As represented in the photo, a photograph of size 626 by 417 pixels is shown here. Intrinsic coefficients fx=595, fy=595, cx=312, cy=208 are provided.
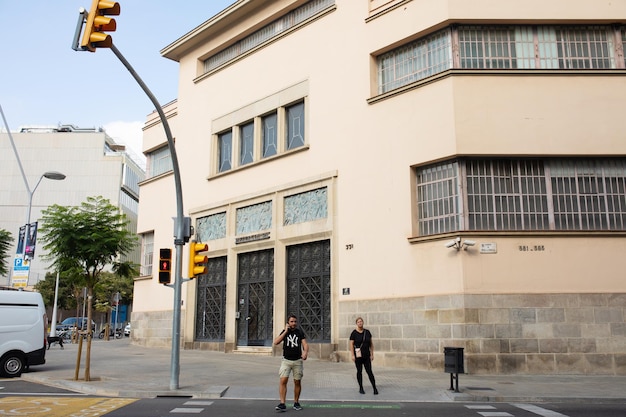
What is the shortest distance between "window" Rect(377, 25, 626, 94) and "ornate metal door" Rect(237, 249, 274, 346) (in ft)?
32.9

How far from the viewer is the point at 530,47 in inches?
724

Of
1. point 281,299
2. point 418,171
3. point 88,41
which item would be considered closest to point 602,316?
point 418,171

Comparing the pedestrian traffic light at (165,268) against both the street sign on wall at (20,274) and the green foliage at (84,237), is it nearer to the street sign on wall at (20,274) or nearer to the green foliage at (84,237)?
the green foliage at (84,237)

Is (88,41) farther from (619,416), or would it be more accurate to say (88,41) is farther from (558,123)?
(558,123)

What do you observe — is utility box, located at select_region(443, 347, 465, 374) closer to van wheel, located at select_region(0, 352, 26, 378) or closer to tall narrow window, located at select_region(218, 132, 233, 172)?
van wheel, located at select_region(0, 352, 26, 378)

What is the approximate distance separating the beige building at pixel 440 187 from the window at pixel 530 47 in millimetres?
44

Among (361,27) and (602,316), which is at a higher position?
(361,27)

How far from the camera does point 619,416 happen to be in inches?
391

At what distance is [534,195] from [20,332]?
50.1 ft

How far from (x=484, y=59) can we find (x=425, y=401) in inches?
430

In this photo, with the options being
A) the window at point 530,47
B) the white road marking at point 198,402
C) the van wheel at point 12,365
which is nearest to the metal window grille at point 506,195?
the window at point 530,47

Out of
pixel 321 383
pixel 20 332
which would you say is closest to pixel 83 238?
pixel 20 332

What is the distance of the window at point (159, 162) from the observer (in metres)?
30.0

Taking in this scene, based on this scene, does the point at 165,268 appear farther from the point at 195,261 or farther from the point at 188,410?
the point at 188,410
